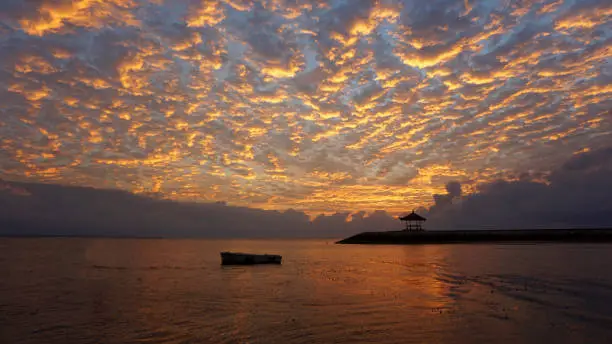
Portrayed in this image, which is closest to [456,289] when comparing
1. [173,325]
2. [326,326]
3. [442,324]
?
[442,324]

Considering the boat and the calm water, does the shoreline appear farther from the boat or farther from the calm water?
the calm water

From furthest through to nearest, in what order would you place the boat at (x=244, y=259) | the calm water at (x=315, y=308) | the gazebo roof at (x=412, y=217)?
the gazebo roof at (x=412, y=217)
the boat at (x=244, y=259)
the calm water at (x=315, y=308)

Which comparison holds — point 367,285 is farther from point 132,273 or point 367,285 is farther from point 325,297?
point 132,273

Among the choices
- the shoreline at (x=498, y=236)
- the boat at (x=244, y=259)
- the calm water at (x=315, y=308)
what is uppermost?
the shoreline at (x=498, y=236)

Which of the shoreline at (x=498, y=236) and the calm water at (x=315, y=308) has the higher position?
the shoreline at (x=498, y=236)

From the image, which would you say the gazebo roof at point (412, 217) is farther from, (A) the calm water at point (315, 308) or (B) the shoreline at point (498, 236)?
(A) the calm water at point (315, 308)

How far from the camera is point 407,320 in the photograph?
2459 centimetres

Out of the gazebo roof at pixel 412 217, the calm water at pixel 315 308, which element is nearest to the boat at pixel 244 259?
the calm water at pixel 315 308

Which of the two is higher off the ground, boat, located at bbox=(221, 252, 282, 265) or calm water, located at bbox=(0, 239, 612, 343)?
boat, located at bbox=(221, 252, 282, 265)

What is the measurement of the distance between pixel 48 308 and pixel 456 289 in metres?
31.3

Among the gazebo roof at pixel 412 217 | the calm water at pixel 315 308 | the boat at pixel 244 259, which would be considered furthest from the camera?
the gazebo roof at pixel 412 217

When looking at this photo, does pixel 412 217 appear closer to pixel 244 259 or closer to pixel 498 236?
pixel 498 236

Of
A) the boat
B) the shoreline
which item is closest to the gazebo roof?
the shoreline

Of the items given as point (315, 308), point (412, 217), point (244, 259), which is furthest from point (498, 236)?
point (315, 308)
